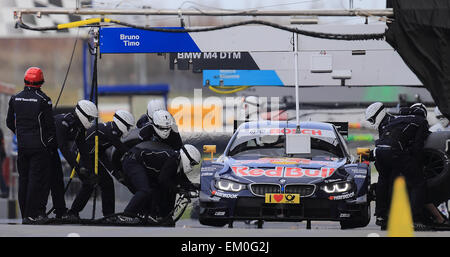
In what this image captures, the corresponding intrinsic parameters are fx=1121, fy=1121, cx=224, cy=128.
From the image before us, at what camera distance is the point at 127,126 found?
1433 centimetres

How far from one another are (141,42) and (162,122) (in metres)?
1.04

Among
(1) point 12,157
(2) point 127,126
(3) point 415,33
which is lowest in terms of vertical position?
(1) point 12,157

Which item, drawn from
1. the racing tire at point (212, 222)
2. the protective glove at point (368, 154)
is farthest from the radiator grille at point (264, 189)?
the protective glove at point (368, 154)

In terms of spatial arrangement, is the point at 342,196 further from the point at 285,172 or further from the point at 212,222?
the point at 212,222

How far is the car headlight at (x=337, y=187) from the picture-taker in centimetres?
Answer: 1277

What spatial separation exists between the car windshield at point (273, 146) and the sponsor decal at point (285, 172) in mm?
719

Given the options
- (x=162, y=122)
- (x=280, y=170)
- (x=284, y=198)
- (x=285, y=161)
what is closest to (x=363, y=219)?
(x=284, y=198)

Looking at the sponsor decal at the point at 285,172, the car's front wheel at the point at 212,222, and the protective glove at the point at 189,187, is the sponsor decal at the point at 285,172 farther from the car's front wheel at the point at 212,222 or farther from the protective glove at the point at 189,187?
the protective glove at the point at 189,187

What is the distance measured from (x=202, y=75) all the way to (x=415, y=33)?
4991 millimetres

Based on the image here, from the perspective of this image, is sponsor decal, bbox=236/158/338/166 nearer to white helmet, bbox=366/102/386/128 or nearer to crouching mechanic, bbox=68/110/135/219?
white helmet, bbox=366/102/386/128
